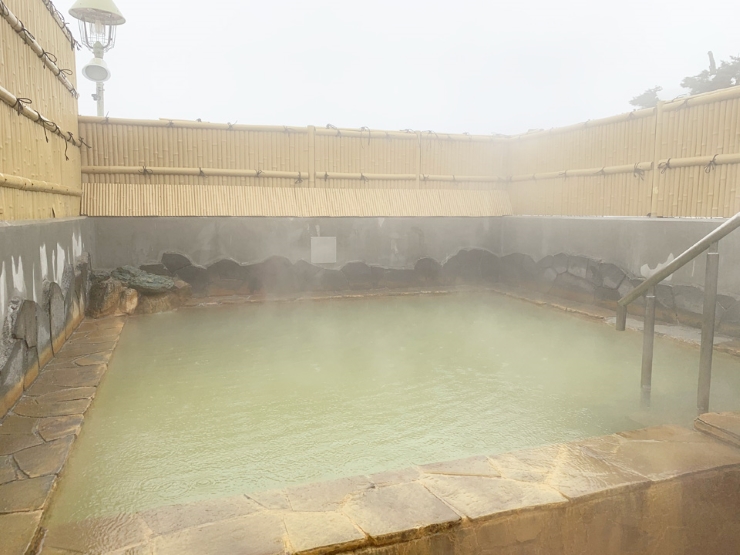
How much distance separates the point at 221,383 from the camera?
3373 millimetres

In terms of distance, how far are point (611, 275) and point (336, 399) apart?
4145 mm

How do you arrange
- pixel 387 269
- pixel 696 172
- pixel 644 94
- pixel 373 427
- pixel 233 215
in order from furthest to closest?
pixel 644 94 < pixel 387 269 < pixel 233 215 < pixel 696 172 < pixel 373 427

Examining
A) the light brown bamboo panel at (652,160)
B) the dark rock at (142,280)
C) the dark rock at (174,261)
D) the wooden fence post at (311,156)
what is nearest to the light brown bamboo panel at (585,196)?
the light brown bamboo panel at (652,160)

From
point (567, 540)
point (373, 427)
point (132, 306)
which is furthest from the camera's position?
point (132, 306)

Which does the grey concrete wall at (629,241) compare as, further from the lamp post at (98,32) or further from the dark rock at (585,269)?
the lamp post at (98,32)

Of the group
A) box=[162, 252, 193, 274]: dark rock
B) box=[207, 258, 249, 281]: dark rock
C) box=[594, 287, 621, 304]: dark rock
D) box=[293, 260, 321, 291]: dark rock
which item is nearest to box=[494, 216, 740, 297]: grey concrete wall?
box=[594, 287, 621, 304]: dark rock

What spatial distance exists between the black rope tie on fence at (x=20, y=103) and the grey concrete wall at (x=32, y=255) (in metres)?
0.73

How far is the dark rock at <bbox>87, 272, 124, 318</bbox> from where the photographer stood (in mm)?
5400

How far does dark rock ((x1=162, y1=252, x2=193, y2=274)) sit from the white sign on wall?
161 cm

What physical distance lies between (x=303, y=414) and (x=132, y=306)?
358 centimetres

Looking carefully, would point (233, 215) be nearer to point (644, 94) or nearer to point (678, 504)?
point (678, 504)

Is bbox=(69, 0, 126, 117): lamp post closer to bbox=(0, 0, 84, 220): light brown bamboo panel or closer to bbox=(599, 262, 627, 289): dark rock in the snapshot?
bbox=(0, 0, 84, 220): light brown bamboo panel

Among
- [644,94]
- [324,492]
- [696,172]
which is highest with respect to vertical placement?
[644,94]

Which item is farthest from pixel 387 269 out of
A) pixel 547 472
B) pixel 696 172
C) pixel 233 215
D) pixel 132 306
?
pixel 547 472
